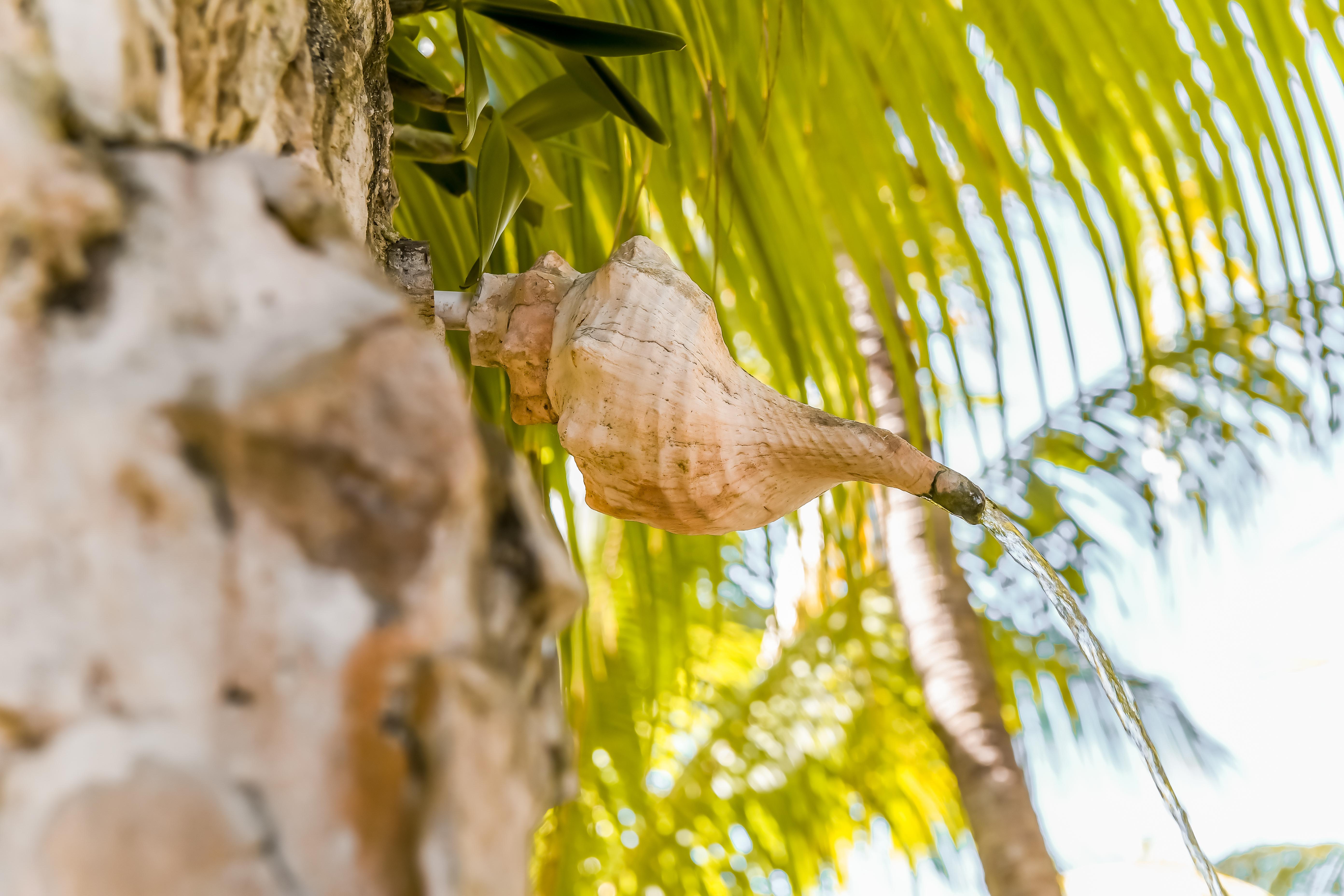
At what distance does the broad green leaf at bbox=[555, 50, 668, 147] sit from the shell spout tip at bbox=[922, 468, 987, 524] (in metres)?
0.24

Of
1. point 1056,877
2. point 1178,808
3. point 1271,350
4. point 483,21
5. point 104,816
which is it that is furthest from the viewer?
point 1271,350

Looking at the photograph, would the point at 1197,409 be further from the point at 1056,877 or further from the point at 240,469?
the point at 240,469

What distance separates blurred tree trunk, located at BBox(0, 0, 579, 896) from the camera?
15 cm

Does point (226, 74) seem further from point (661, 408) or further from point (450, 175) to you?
point (450, 175)

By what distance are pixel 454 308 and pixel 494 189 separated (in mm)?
84

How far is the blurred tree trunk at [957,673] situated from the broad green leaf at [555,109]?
0.83m

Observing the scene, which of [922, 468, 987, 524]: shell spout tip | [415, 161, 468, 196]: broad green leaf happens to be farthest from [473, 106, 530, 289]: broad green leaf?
[922, 468, 987, 524]: shell spout tip

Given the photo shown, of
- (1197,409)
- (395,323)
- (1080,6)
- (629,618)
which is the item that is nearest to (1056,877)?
(1197,409)

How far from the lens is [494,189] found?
51cm

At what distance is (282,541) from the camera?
162mm

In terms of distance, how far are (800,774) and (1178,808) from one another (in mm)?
1497

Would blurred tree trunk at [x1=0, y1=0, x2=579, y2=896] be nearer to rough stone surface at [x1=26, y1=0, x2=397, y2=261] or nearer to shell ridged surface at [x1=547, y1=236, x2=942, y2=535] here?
rough stone surface at [x1=26, y1=0, x2=397, y2=261]

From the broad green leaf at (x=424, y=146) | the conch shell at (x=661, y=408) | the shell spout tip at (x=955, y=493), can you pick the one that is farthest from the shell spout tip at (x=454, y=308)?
the shell spout tip at (x=955, y=493)

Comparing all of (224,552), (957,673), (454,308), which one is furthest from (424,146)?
(957,673)
